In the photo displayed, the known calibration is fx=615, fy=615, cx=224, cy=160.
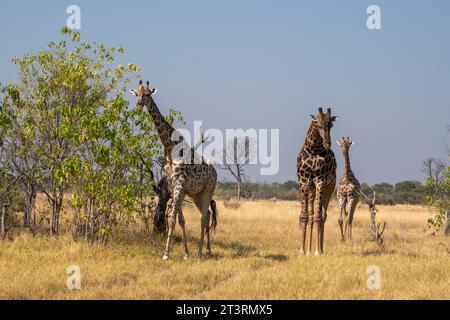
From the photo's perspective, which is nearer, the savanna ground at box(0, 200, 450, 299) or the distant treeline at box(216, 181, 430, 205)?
the savanna ground at box(0, 200, 450, 299)

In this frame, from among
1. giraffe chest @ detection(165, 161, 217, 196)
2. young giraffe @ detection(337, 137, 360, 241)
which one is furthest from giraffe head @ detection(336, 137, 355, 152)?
giraffe chest @ detection(165, 161, 217, 196)

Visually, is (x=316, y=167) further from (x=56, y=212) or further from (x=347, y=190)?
(x=56, y=212)

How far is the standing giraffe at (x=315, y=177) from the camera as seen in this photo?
14.3 meters

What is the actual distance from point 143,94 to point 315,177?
441 cm

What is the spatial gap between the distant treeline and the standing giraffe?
34195mm

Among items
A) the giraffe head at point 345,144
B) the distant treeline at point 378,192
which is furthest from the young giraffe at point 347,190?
the distant treeline at point 378,192

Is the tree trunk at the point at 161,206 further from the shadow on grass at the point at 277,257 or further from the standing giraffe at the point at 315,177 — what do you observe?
the standing giraffe at the point at 315,177

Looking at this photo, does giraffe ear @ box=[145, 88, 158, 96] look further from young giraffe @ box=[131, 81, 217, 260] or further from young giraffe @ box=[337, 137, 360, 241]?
young giraffe @ box=[337, 137, 360, 241]

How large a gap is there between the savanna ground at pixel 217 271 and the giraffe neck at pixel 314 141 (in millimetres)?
2448

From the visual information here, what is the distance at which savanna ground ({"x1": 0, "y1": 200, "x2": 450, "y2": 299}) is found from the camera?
995cm

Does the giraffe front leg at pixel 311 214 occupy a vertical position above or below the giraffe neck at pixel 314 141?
below
